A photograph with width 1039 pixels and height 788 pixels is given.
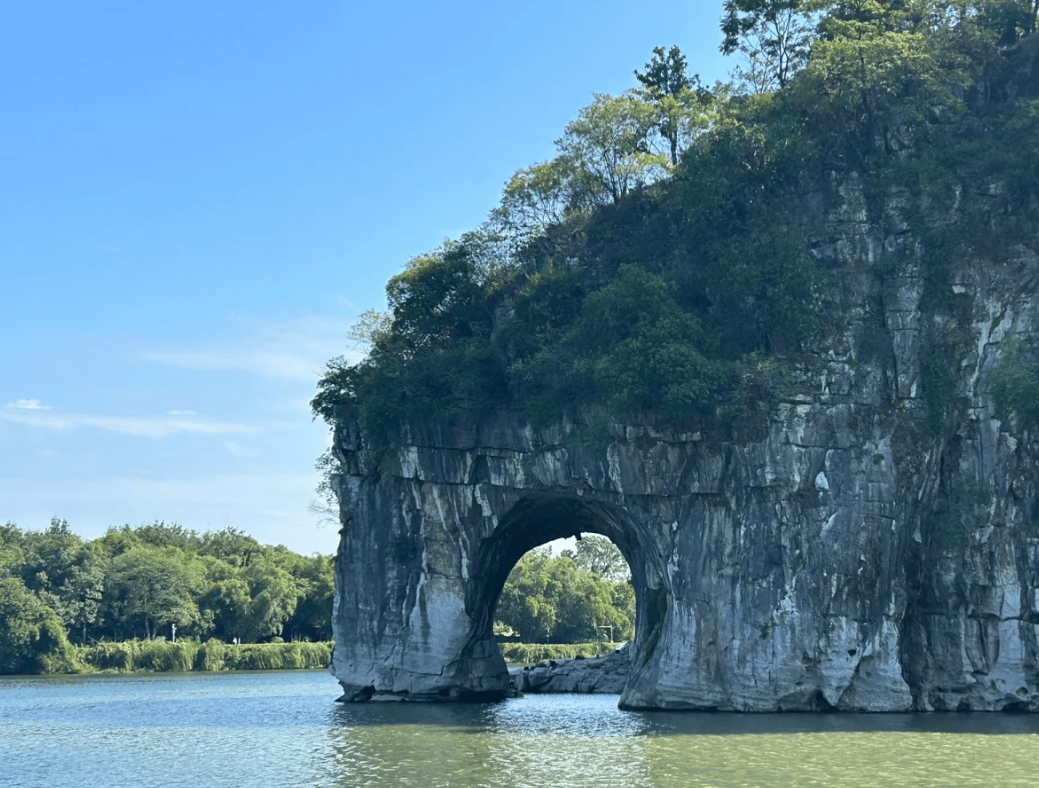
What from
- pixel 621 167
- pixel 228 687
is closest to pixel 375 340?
pixel 621 167

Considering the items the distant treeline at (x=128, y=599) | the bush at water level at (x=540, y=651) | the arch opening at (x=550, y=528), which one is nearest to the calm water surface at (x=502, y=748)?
the arch opening at (x=550, y=528)

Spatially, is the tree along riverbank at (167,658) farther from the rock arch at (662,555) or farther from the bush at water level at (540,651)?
the rock arch at (662,555)

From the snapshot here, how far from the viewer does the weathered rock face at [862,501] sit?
32125mm

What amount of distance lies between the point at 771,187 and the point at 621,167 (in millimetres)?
5941

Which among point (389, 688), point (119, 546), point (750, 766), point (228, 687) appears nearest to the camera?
point (750, 766)

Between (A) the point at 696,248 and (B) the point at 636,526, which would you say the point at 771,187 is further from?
(B) the point at 636,526

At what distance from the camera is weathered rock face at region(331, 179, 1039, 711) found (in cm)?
3212

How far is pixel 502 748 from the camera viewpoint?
25.6m

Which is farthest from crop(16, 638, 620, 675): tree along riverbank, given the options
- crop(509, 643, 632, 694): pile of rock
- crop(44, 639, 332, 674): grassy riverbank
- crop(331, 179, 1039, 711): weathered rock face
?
crop(331, 179, 1039, 711): weathered rock face

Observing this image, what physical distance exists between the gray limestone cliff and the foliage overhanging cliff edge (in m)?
0.52

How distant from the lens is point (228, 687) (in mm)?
50906

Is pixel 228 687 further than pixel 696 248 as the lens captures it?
Yes

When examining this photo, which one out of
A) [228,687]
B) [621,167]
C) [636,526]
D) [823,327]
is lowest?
[228,687]

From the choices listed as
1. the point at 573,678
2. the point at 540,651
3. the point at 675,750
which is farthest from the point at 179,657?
the point at 675,750
